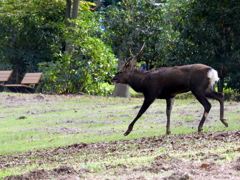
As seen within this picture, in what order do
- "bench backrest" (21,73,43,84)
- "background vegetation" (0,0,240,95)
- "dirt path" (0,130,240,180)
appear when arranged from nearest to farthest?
"dirt path" (0,130,240,180), "background vegetation" (0,0,240,95), "bench backrest" (21,73,43,84)

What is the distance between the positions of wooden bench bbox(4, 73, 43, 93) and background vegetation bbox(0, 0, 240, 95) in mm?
378

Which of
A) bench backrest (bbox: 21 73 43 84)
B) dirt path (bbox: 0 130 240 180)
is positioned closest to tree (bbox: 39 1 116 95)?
bench backrest (bbox: 21 73 43 84)

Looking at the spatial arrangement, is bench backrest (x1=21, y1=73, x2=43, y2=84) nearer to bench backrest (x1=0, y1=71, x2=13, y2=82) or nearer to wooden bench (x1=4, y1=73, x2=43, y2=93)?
wooden bench (x1=4, y1=73, x2=43, y2=93)

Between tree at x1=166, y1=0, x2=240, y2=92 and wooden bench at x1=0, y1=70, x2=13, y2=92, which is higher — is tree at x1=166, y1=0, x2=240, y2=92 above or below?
above

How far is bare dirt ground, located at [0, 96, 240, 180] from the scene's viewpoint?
6.25 m

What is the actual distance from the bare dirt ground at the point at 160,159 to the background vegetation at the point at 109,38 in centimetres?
1277

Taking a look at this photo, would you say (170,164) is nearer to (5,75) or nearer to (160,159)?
(160,159)

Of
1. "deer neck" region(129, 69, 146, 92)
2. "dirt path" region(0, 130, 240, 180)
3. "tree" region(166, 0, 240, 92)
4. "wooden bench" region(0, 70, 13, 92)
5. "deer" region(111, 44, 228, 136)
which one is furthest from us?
"wooden bench" region(0, 70, 13, 92)

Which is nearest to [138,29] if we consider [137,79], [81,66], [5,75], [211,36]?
[81,66]

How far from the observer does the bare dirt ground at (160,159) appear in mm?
6246

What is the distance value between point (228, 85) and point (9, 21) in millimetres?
14936

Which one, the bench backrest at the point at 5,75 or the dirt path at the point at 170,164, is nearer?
the dirt path at the point at 170,164

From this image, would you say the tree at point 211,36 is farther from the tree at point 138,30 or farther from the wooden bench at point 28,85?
the wooden bench at point 28,85

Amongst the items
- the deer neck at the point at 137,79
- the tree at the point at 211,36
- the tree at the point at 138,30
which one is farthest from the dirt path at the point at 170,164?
the tree at the point at 138,30
